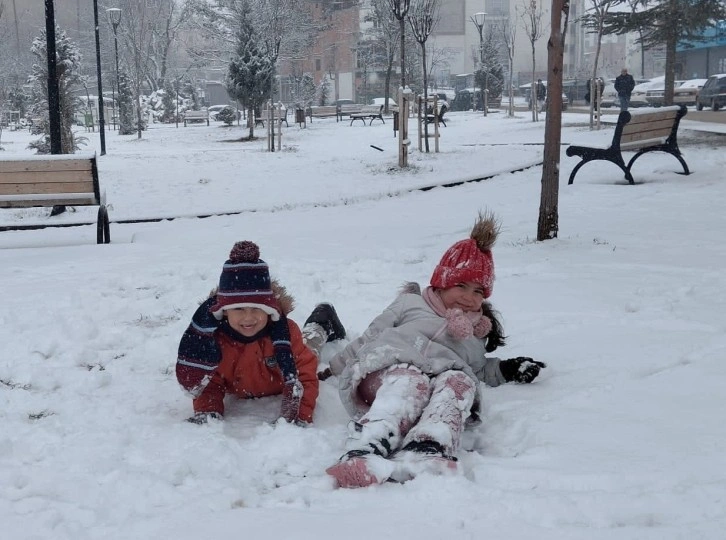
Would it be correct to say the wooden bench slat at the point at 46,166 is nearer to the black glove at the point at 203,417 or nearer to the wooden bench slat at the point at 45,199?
the wooden bench slat at the point at 45,199

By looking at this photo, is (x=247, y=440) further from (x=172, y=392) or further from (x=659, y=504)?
(x=659, y=504)

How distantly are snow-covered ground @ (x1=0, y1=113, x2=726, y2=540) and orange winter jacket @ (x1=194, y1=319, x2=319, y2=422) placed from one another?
0.11 m

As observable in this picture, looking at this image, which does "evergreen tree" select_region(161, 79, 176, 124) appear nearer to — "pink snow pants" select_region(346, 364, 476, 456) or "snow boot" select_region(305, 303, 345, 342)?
"snow boot" select_region(305, 303, 345, 342)

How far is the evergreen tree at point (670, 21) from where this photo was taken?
24.2m

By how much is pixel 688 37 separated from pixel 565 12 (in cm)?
2130

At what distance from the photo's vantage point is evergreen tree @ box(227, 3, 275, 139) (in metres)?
31.7

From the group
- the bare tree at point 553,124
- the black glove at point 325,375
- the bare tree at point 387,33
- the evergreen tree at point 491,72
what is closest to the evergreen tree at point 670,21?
the bare tree at point 387,33

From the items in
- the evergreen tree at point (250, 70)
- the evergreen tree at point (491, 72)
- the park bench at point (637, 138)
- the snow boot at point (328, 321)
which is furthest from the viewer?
the evergreen tree at point (491, 72)

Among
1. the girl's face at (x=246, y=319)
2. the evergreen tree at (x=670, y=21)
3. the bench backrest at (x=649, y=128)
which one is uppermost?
the evergreen tree at (x=670, y=21)

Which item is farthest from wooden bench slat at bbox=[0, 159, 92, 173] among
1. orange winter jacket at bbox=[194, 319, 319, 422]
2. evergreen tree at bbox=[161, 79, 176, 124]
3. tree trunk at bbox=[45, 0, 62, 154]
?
evergreen tree at bbox=[161, 79, 176, 124]

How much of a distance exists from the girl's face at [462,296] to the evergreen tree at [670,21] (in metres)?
23.7

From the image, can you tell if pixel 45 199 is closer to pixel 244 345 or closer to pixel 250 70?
pixel 244 345

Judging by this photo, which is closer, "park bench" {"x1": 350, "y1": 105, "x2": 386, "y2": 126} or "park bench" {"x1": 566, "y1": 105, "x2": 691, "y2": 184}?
"park bench" {"x1": 566, "y1": 105, "x2": 691, "y2": 184}

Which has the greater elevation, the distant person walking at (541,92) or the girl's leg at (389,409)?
the distant person walking at (541,92)
